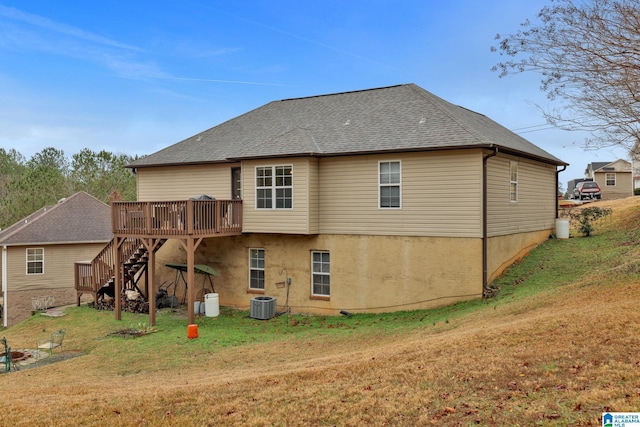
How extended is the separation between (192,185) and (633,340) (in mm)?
15738

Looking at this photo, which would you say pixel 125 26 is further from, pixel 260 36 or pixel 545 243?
pixel 545 243

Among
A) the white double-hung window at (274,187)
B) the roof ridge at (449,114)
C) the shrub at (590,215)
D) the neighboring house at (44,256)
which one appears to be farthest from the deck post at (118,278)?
the shrub at (590,215)

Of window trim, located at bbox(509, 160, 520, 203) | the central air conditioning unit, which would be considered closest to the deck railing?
the central air conditioning unit

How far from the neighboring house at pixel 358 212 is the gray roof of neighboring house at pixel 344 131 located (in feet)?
0.26

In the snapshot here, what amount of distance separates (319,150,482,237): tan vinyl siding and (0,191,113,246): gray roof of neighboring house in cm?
1695

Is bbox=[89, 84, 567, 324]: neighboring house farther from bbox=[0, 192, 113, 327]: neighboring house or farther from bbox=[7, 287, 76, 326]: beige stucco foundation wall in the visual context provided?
bbox=[7, 287, 76, 326]: beige stucco foundation wall

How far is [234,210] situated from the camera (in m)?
16.1

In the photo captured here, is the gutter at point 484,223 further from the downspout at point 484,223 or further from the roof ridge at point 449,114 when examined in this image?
the roof ridge at point 449,114

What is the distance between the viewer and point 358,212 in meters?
15.3

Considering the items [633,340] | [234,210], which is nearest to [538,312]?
[633,340]

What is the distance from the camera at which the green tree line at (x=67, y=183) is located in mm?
37438

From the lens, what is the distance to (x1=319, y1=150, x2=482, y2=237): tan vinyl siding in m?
13.7

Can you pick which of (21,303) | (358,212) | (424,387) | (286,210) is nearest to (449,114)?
(358,212)

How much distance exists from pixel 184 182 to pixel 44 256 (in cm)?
1181
